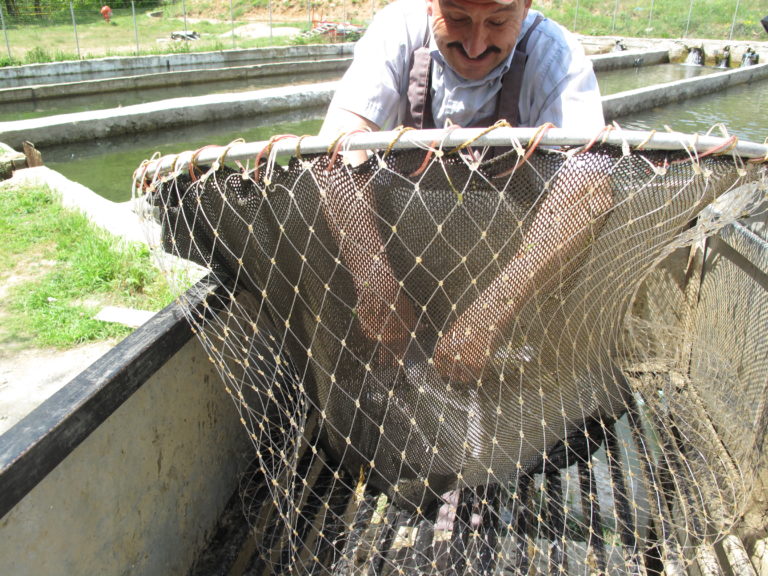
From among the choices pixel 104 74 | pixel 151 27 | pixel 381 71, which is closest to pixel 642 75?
pixel 104 74

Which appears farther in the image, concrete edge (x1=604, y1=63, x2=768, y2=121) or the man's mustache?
concrete edge (x1=604, y1=63, x2=768, y2=121)

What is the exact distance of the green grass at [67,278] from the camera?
2.92m

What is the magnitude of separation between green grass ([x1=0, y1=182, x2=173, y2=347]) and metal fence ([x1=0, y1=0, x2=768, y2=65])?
46.7 feet

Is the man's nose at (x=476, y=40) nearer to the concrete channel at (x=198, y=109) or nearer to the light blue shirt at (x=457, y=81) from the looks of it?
the light blue shirt at (x=457, y=81)

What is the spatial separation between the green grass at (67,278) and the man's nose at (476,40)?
2.02m

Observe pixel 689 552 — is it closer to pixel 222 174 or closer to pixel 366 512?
pixel 366 512

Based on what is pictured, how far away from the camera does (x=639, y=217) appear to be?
147 cm

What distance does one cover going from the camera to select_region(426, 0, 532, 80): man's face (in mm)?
1604

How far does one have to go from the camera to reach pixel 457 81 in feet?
5.96

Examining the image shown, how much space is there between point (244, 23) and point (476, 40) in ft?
94.8

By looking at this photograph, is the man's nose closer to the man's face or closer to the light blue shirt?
the man's face

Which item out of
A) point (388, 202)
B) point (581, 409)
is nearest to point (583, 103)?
point (388, 202)

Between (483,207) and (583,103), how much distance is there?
471mm

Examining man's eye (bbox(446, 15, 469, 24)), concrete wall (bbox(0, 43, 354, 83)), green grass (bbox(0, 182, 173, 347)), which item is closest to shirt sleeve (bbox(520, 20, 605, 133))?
man's eye (bbox(446, 15, 469, 24))
